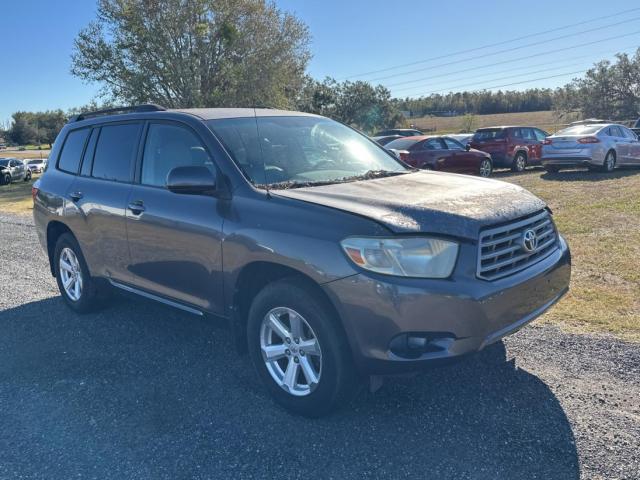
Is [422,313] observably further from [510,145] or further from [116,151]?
[510,145]

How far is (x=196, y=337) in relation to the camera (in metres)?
4.74

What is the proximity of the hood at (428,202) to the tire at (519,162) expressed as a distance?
1539cm

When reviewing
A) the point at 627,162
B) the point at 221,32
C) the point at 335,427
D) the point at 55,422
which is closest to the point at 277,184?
the point at 335,427

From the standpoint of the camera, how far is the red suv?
18078 mm

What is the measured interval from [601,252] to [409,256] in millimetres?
4916

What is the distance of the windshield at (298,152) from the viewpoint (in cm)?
378

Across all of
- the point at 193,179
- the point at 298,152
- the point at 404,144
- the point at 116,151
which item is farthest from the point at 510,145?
the point at 193,179

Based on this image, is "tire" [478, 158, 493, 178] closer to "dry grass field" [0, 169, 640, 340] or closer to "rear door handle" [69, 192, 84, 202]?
"dry grass field" [0, 169, 640, 340]

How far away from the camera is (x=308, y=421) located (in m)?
3.31

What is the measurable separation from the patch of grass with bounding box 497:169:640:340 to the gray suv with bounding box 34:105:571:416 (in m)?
1.32

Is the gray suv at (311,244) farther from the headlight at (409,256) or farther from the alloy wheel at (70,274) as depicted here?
the alloy wheel at (70,274)

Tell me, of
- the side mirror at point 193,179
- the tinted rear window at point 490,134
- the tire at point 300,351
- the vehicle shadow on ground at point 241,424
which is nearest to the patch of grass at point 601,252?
the vehicle shadow on ground at point 241,424

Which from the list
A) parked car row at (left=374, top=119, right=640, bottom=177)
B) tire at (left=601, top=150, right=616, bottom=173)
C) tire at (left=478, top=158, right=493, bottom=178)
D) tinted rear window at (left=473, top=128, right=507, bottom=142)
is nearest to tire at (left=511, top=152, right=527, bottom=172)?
tinted rear window at (left=473, top=128, right=507, bottom=142)

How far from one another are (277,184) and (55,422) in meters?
2.10
